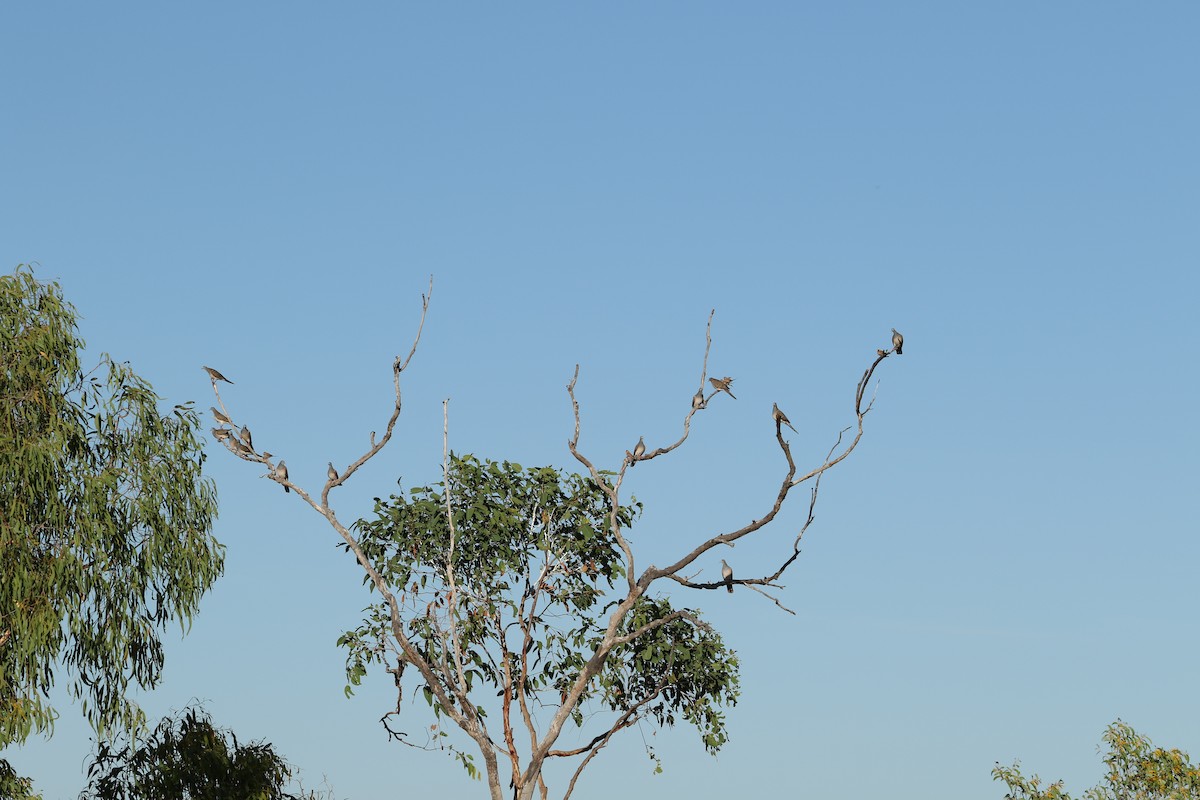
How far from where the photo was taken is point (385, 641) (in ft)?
67.4

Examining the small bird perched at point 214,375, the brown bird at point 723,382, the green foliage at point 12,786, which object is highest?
the small bird perched at point 214,375

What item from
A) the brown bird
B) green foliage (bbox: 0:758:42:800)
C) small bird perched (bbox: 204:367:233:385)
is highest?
small bird perched (bbox: 204:367:233:385)

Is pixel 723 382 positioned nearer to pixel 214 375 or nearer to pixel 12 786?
pixel 214 375

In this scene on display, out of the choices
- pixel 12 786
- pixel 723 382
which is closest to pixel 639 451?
pixel 723 382

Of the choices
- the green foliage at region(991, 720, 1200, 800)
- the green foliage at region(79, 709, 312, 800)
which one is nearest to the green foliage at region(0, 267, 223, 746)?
the green foliage at region(79, 709, 312, 800)

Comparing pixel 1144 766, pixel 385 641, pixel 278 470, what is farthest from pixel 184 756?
pixel 1144 766

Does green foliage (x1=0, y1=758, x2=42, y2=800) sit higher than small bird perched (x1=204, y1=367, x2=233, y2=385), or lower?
lower

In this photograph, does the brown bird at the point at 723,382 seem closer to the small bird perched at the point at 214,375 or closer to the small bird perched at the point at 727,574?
the small bird perched at the point at 727,574

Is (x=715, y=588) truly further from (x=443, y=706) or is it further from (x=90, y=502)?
(x=90, y=502)

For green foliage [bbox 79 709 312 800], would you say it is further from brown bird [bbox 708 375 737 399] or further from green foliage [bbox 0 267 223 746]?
brown bird [bbox 708 375 737 399]

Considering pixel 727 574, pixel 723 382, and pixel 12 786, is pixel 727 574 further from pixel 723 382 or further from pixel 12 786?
pixel 12 786

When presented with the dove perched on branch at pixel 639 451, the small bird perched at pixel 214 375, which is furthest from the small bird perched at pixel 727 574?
the small bird perched at pixel 214 375

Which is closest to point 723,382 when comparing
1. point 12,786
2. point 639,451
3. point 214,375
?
point 639,451

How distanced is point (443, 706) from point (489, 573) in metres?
2.56
